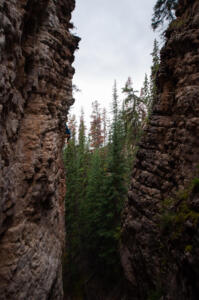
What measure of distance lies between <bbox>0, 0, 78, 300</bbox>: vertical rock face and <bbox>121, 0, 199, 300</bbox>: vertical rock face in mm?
4306

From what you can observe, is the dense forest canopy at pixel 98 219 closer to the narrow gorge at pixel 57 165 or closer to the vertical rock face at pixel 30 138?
the narrow gorge at pixel 57 165

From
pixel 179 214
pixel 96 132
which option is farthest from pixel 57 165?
pixel 96 132

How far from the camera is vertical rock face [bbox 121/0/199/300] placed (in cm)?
641

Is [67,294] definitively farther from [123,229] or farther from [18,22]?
[18,22]

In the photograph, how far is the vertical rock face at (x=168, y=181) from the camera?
6.41m

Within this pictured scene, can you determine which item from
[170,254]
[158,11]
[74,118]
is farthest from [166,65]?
[74,118]

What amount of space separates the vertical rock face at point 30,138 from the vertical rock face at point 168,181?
170 inches

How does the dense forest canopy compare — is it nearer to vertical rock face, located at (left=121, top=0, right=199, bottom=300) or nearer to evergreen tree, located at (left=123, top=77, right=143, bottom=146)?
evergreen tree, located at (left=123, top=77, right=143, bottom=146)

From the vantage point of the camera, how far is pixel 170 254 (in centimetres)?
672

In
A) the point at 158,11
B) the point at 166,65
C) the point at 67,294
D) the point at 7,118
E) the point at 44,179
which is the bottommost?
the point at 67,294

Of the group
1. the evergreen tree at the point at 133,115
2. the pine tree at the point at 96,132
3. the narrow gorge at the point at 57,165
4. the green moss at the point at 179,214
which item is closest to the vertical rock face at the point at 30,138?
the narrow gorge at the point at 57,165

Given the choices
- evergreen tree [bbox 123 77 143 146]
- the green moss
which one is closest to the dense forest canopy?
evergreen tree [bbox 123 77 143 146]

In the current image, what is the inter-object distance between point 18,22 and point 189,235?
9.07 metres

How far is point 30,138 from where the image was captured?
725 cm
